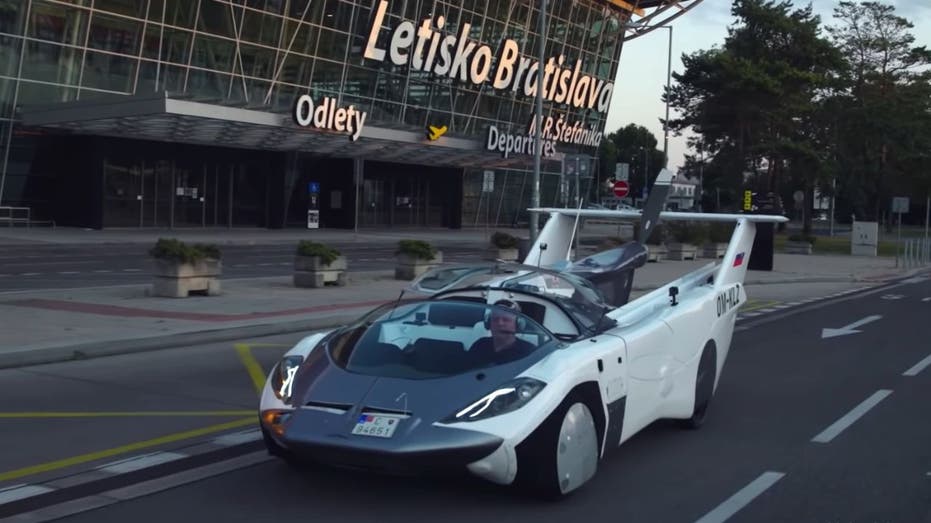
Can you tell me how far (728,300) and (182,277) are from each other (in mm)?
11273

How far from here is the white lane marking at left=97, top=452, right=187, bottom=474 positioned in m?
7.10

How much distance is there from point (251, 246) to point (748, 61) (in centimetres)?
3348

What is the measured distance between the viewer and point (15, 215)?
40188mm

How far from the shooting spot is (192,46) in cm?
4241

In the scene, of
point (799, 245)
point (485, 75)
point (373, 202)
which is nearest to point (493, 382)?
point (799, 245)

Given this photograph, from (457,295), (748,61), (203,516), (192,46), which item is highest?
(748,61)

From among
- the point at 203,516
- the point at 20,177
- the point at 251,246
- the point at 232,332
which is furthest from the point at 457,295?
the point at 20,177

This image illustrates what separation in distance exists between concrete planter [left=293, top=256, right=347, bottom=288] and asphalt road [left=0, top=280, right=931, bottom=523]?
8185mm

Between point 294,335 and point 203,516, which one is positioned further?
point 294,335

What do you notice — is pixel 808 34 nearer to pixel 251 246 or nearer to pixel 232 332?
pixel 251 246

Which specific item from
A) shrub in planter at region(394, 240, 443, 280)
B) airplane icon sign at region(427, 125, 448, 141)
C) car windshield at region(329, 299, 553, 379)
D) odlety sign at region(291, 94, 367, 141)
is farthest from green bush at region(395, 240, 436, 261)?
airplane icon sign at region(427, 125, 448, 141)

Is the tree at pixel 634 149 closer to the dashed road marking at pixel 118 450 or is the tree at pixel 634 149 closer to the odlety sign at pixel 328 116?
the odlety sign at pixel 328 116

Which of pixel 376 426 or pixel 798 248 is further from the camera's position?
pixel 798 248

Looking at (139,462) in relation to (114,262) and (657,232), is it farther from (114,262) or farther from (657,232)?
(114,262)
